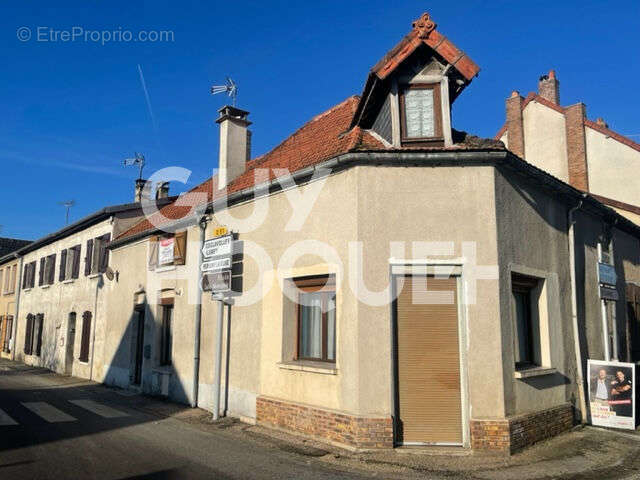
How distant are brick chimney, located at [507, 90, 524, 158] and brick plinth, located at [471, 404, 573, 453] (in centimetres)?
1403

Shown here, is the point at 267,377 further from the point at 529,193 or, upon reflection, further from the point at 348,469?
the point at 529,193

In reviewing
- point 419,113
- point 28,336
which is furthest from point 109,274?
point 419,113

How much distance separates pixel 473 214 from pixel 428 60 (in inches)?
115

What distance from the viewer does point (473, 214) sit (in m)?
8.12

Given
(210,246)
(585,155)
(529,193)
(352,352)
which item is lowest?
(352,352)

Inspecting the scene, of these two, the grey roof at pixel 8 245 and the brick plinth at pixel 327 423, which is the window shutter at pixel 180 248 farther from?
the grey roof at pixel 8 245

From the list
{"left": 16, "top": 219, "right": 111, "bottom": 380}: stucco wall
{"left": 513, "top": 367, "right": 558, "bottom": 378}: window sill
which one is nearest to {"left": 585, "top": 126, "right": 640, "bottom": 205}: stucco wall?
{"left": 513, "top": 367, "right": 558, "bottom": 378}: window sill

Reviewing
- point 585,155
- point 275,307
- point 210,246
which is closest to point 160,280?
point 210,246

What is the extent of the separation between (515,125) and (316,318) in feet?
49.0

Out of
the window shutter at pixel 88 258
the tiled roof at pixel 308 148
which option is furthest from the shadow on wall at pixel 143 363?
the window shutter at pixel 88 258

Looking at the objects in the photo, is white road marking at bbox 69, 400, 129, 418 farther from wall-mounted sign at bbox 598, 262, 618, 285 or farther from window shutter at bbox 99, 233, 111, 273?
wall-mounted sign at bbox 598, 262, 618, 285

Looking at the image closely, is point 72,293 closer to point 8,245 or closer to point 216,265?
point 216,265

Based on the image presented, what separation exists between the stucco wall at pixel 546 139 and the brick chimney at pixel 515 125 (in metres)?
0.26

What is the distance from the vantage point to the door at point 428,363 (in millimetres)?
7773
